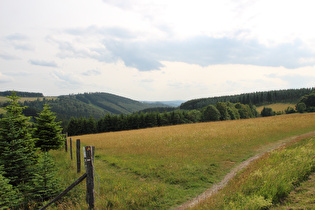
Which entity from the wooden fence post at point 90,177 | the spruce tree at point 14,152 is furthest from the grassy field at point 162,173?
the spruce tree at point 14,152

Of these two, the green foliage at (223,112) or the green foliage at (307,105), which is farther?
the green foliage at (307,105)

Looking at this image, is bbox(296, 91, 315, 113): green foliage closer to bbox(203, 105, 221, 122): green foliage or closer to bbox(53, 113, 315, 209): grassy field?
bbox(203, 105, 221, 122): green foliage

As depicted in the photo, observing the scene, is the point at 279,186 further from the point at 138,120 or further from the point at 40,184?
the point at 138,120

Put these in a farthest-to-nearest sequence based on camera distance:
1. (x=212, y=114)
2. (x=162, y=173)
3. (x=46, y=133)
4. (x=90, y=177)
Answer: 1. (x=212, y=114)
2. (x=46, y=133)
3. (x=162, y=173)
4. (x=90, y=177)

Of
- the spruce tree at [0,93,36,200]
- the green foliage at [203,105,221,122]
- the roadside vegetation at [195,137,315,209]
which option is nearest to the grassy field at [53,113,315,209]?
the roadside vegetation at [195,137,315,209]

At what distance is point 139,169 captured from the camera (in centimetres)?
1065

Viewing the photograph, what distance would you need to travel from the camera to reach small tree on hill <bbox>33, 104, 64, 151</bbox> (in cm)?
1606

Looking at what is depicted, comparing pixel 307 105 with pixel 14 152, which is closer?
pixel 14 152

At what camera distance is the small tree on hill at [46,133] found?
52.7 feet

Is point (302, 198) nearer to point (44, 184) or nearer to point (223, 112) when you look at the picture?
point (44, 184)

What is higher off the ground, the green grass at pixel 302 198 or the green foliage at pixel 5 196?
the green grass at pixel 302 198

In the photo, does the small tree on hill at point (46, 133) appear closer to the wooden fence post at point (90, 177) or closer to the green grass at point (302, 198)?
the wooden fence post at point (90, 177)

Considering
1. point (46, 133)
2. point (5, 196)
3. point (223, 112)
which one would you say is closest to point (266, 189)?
point (5, 196)

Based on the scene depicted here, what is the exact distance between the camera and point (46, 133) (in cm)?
1631
